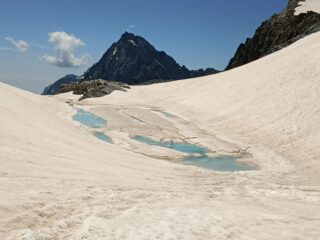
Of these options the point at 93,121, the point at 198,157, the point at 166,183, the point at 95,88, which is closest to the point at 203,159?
the point at 198,157

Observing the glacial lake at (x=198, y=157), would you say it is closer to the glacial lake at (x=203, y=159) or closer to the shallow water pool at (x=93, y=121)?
the glacial lake at (x=203, y=159)

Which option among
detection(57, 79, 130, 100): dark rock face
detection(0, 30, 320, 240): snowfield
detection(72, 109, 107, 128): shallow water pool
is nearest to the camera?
detection(0, 30, 320, 240): snowfield

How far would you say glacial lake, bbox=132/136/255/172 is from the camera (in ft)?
68.1

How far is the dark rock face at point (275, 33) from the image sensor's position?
90.1 m

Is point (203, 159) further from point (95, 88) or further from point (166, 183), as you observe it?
point (95, 88)

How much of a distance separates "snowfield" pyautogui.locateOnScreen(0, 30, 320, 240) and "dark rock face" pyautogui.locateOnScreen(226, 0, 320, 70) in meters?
61.8

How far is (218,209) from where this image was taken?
1058 centimetres

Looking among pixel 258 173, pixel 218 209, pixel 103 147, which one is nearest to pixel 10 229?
pixel 218 209

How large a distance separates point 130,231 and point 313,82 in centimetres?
2858

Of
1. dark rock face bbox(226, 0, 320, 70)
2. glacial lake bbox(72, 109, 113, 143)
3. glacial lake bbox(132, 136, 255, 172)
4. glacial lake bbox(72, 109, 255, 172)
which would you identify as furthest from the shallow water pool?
dark rock face bbox(226, 0, 320, 70)

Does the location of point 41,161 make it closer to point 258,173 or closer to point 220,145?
point 258,173

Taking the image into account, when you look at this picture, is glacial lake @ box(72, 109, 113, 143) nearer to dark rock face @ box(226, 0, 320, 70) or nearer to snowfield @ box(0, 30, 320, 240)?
snowfield @ box(0, 30, 320, 240)

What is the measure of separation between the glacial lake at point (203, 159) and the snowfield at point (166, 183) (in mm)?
1095

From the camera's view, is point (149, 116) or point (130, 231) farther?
point (149, 116)
